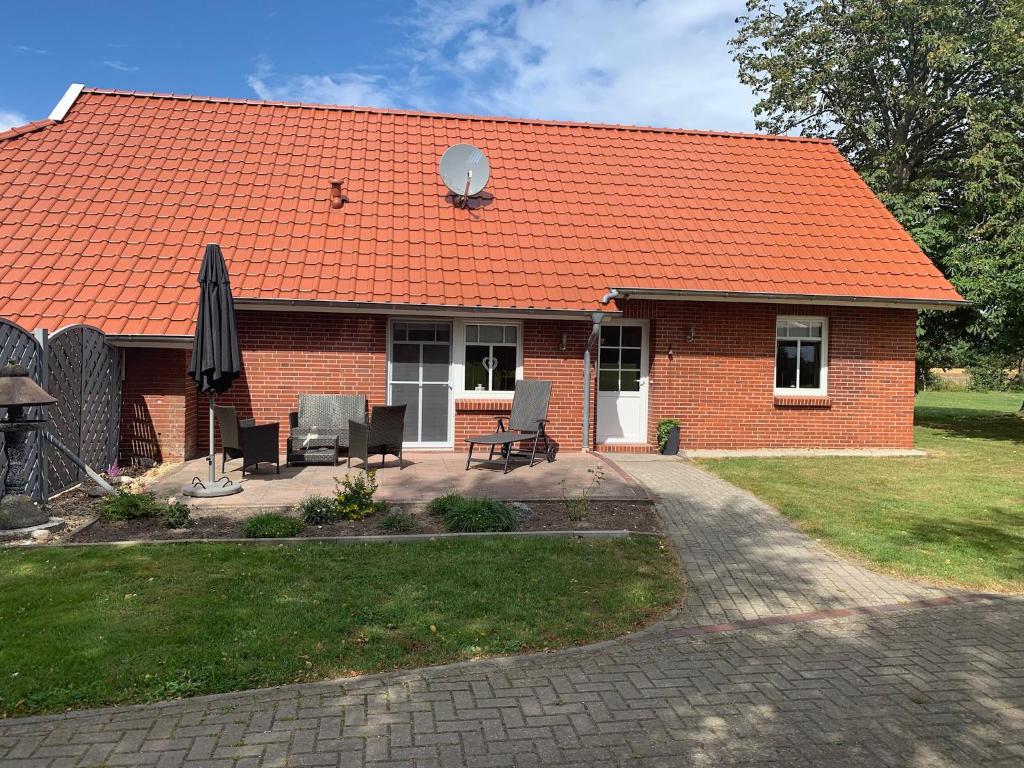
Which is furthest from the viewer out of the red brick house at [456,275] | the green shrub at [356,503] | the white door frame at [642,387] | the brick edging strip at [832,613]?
the white door frame at [642,387]

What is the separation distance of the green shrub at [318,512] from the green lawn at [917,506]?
15.2 feet

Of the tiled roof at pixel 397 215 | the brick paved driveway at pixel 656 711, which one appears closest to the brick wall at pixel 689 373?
the tiled roof at pixel 397 215

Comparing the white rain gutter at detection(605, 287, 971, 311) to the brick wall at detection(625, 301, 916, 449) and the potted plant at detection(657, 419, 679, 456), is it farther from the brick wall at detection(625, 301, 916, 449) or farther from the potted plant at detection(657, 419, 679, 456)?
the potted plant at detection(657, 419, 679, 456)

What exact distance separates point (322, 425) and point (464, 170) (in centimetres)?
530

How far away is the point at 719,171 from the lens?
15.2 metres

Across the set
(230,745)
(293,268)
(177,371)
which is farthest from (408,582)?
(293,268)

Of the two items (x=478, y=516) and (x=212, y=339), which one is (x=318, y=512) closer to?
(x=478, y=516)

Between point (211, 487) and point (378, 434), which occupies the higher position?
point (378, 434)

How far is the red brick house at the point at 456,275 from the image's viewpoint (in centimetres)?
1105

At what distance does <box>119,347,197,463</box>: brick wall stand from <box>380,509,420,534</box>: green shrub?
471 centimetres

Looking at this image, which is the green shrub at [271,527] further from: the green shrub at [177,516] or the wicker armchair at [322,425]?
the wicker armchair at [322,425]

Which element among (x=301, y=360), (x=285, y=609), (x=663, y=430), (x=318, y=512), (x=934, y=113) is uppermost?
(x=934, y=113)

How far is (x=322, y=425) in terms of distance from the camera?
10.7 m

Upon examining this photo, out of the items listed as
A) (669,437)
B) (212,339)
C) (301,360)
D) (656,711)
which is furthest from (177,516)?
(669,437)
